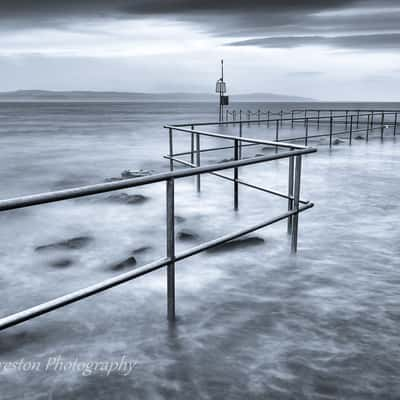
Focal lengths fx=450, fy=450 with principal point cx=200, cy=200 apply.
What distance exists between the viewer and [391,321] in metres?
3.06

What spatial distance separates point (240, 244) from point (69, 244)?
2.05m

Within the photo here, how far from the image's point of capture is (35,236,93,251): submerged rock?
17.1 feet

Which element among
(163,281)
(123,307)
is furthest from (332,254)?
(123,307)

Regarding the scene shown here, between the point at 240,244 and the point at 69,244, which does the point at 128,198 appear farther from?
the point at 240,244

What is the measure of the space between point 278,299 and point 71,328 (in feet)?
4.99

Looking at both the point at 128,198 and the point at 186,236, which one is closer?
the point at 186,236

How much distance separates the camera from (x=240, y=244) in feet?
15.9

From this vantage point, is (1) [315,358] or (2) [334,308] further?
(2) [334,308]

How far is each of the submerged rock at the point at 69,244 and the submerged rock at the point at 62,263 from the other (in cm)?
38

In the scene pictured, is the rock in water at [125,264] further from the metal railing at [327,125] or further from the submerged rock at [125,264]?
the metal railing at [327,125]

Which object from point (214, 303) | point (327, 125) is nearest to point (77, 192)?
point (214, 303)

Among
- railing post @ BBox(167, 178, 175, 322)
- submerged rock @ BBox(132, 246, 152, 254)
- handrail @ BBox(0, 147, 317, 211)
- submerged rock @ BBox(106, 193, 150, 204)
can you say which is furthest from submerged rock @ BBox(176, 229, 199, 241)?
handrail @ BBox(0, 147, 317, 211)

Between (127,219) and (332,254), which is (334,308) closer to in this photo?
(332,254)

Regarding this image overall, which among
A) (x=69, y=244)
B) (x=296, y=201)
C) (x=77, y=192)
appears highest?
(x=77, y=192)
